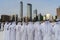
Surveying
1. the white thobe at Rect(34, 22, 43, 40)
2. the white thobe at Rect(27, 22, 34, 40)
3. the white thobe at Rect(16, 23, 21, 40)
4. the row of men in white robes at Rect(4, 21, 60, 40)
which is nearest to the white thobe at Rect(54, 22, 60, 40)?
the row of men in white robes at Rect(4, 21, 60, 40)

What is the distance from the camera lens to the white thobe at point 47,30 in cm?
155

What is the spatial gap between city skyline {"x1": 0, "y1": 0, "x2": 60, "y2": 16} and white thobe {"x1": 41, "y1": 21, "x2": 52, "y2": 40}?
31 cm

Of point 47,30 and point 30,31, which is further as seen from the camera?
point 30,31

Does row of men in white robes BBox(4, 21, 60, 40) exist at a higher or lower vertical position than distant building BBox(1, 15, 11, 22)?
lower

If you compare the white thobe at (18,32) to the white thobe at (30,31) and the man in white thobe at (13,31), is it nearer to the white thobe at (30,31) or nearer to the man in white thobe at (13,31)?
the man in white thobe at (13,31)

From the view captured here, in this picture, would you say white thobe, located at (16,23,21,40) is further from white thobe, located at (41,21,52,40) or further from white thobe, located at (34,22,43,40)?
white thobe, located at (41,21,52,40)

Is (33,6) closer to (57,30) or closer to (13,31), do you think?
(13,31)

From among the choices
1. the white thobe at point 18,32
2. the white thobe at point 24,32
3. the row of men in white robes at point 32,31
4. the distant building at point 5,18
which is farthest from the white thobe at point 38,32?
the distant building at point 5,18

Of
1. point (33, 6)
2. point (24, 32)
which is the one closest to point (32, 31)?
point (24, 32)

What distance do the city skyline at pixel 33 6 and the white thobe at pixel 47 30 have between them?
0.31 meters

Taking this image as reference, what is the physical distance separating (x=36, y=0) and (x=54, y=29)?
88 centimetres

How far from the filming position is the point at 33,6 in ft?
7.00

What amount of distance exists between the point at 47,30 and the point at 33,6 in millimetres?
655

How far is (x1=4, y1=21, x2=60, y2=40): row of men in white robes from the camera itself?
4.99 ft
